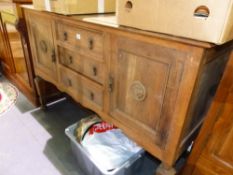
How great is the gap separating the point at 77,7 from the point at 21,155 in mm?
1147

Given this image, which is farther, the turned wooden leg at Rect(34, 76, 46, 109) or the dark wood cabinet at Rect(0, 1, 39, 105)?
the turned wooden leg at Rect(34, 76, 46, 109)

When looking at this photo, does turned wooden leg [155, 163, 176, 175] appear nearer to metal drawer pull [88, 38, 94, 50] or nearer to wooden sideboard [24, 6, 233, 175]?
wooden sideboard [24, 6, 233, 175]

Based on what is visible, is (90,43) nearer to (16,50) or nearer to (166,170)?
(166,170)

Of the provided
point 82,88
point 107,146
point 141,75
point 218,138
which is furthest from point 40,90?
point 218,138

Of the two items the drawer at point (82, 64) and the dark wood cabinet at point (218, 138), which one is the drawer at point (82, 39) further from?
the dark wood cabinet at point (218, 138)

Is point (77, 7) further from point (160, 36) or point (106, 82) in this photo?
point (160, 36)

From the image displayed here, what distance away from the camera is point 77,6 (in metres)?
0.94

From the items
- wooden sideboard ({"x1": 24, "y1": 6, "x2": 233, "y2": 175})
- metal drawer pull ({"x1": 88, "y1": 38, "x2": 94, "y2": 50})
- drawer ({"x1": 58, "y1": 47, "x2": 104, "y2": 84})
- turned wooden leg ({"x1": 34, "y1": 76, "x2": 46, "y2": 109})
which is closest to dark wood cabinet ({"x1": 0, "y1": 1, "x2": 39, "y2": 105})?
turned wooden leg ({"x1": 34, "y1": 76, "x2": 46, "y2": 109})

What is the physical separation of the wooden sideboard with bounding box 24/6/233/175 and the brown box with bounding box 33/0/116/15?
5cm

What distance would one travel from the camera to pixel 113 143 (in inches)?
45.3

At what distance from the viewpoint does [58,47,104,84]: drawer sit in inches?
38.1

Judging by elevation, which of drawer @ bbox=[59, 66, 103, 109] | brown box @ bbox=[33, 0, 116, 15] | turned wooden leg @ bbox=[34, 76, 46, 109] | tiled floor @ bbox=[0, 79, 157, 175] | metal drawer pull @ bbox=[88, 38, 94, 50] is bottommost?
tiled floor @ bbox=[0, 79, 157, 175]

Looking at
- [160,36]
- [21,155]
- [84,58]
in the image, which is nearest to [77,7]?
[84,58]

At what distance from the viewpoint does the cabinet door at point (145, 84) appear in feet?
A: 2.20
